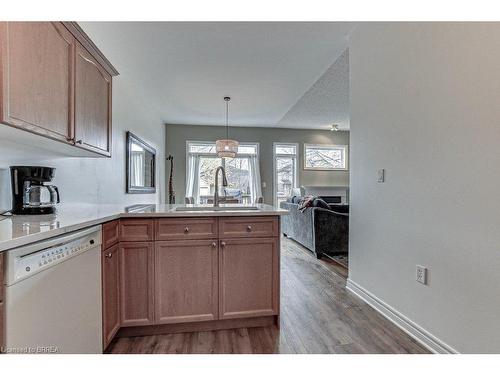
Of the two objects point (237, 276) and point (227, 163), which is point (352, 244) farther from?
point (227, 163)

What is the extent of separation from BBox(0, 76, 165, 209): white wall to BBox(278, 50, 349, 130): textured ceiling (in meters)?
2.82

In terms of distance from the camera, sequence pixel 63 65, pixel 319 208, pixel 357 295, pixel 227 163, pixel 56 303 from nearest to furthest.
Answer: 1. pixel 56 303
2. pixel 63 65
3. pixel 357 295
4. pixel 319 208
5. pixel 227 163

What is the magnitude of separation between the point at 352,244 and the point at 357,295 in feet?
1.57

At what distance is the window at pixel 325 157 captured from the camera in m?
7.07

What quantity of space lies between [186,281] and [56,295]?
811mm

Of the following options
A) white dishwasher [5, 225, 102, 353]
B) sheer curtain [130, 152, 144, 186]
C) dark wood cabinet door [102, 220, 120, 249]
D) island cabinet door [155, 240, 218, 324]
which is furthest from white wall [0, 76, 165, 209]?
island cabinet door [155, 240, 218, 324]

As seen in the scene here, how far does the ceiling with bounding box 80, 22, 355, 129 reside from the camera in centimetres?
250

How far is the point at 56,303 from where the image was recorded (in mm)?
1072

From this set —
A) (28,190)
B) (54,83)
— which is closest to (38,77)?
(54,83)

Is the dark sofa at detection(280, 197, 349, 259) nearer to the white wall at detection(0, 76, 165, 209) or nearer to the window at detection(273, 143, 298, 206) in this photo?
the white wall at detection(0, 76, 165, 209)

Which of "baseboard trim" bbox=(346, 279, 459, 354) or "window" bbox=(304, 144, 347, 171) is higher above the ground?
"window" bbox=(304, 144, 347, 171)

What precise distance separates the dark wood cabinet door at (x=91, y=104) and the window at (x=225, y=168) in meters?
4.41

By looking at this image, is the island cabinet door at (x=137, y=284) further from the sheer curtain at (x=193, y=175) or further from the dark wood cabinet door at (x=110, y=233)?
the sheer curtain at (x=193, y=175)

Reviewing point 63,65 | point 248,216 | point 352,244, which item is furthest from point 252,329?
point 63,65
